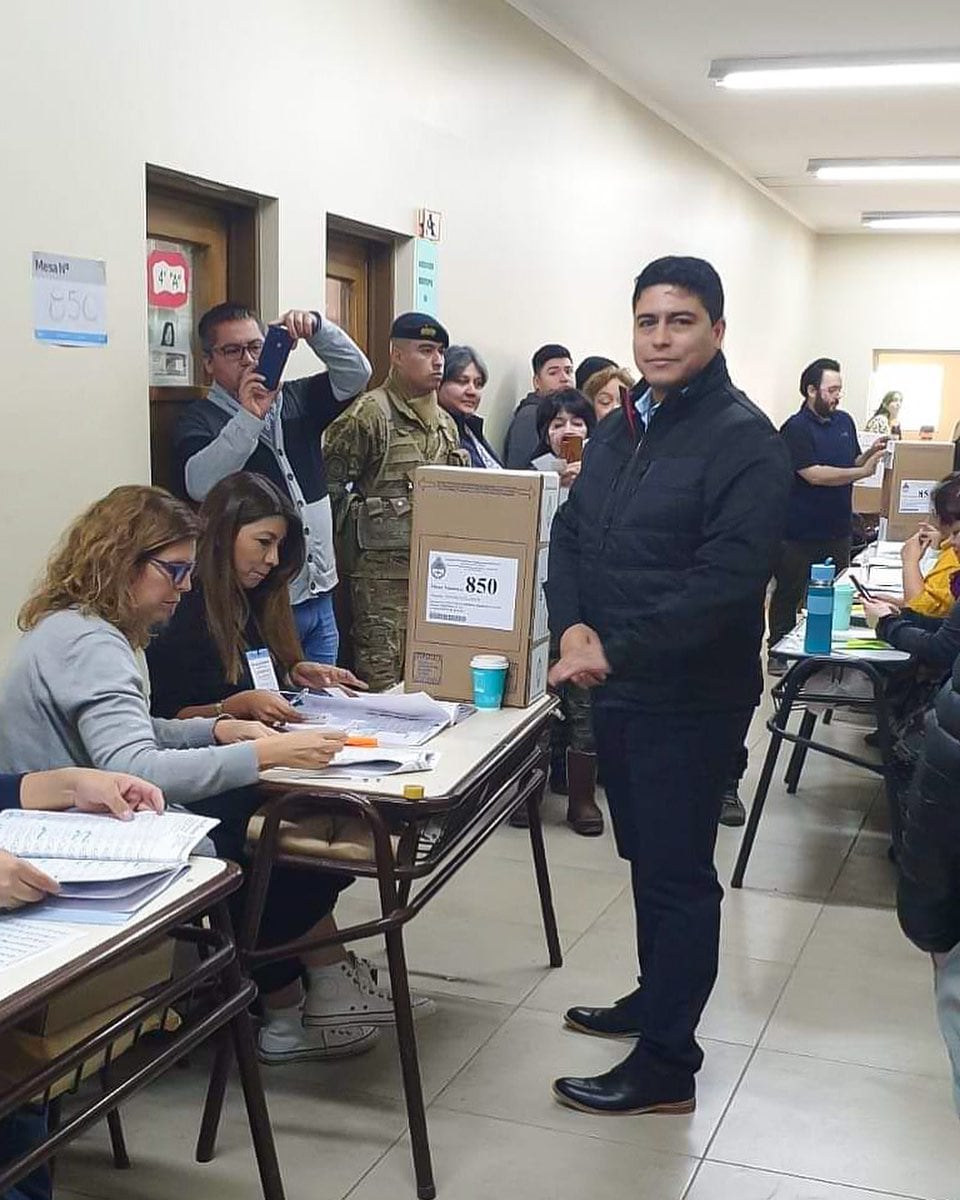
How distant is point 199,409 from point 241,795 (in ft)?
4.49

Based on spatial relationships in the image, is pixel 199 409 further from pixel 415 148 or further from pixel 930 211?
pixel 930 211

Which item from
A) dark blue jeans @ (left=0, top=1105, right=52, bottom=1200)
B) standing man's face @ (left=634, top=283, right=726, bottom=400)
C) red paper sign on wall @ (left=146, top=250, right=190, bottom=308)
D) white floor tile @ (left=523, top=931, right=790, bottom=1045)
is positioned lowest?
white floor tile @ (left=523, top=931, right=790, bottom=1045)

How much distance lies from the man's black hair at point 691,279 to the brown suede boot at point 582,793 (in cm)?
205

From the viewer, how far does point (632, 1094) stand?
246cm

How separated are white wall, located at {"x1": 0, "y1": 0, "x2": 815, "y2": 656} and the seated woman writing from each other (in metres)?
0.86

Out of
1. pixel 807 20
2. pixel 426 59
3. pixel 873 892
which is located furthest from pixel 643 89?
pixel 873 892

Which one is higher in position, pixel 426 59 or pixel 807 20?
pixel 807 20

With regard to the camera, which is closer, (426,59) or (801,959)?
(801,959)

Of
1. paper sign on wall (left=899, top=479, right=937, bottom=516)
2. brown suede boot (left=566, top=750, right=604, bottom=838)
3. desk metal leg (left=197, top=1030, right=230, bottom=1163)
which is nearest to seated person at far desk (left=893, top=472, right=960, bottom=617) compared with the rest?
brown suede boot (left=566, top=750, right=604, bottom=838)

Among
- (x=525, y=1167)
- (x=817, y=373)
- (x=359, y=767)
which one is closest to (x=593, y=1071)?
(x=525, y=1167)

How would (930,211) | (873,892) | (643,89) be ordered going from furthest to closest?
1. (930,211)
2. (643,89)
3. (873,892)

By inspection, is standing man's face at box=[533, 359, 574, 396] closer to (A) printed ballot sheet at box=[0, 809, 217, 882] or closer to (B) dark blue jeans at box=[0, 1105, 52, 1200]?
(A) printed ballot sheet at box=[0, 809, 217, 882]

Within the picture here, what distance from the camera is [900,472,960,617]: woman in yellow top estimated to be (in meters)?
3.83

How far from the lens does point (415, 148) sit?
15.4 ft
